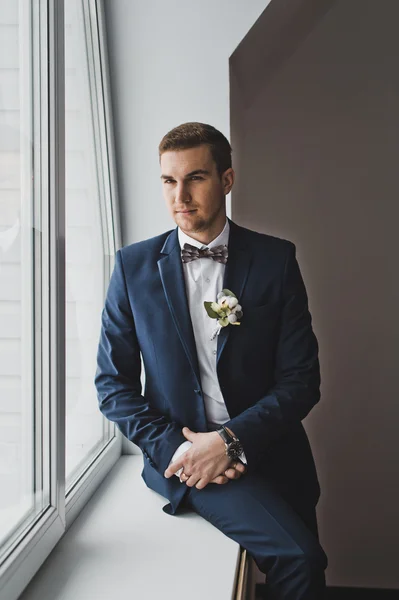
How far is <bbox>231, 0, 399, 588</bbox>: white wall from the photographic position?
3098 mm

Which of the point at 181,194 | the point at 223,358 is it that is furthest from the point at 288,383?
the point at 181,194

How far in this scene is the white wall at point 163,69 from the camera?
8.02ft

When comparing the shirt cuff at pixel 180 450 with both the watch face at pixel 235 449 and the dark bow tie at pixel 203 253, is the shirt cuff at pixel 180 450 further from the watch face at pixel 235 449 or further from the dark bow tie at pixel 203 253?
the dark bow tie at pixel 203 253

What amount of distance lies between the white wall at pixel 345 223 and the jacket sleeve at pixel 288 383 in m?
1.18

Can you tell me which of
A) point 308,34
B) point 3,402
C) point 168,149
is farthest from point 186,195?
point 308,34

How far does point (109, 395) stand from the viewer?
1.93m

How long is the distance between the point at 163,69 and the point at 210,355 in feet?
3.98

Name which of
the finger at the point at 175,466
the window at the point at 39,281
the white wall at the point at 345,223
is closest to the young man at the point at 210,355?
the finger at the point at 175,466

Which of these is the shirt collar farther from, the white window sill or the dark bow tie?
Result: the white window sill

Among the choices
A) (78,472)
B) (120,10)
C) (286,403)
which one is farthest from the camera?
(120,10)

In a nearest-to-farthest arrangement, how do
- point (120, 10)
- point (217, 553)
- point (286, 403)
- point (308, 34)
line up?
point (217, 553), point (286, 403), point (120, 10), point (308, 34)

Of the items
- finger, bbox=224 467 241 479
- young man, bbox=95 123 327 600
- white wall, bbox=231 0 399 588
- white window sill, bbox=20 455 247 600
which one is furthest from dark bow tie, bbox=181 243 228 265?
white wall, bbox=231 0 399 588

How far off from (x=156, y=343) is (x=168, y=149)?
59 centimetres

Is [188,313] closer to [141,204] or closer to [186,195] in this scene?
[186,195]
